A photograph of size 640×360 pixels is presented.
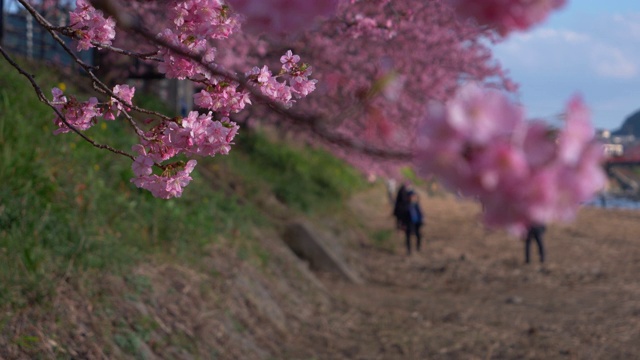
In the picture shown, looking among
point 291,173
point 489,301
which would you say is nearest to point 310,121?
point 489,301

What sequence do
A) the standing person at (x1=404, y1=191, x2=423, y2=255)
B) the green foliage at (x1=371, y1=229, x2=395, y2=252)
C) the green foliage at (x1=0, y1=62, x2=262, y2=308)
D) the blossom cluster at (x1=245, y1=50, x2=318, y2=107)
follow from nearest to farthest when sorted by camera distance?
the blossom cluster at (x1=245, y1=50, x2=318, y2=107)
the green foliage at (x1=0, y1=62, x2=262, y2=308)
the standing person at (x1=404, y1=191, x2=423, y2=255)
the green foliage at (x1=371, y1=229, x2=395, y2=252)

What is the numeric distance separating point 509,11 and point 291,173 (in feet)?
51.9

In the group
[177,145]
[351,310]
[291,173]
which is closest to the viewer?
[177,145]

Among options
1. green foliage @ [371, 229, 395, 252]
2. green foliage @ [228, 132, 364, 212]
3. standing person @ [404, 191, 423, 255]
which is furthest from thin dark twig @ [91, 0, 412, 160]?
green foliage @ [371, 229, 395, 252]

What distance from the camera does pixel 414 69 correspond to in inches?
487

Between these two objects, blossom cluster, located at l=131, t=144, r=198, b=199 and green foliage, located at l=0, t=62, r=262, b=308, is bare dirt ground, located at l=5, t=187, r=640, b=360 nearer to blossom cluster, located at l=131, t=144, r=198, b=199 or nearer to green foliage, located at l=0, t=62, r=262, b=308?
green foliage, located at l=0, t=62, r=262, b=308

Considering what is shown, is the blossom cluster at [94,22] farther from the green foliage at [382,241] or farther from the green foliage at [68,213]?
the green foliage at [382,241]

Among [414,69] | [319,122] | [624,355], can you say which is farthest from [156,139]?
[414,69]

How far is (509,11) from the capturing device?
1.32 metres

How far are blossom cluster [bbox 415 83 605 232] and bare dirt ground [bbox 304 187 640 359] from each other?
6.10 m

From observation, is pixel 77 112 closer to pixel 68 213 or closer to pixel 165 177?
pixel 165 177

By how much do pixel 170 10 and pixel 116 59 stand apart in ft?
41.2

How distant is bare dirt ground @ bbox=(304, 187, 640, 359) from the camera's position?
749 cm

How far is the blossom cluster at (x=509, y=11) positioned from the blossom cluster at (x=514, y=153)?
17 centimetres
